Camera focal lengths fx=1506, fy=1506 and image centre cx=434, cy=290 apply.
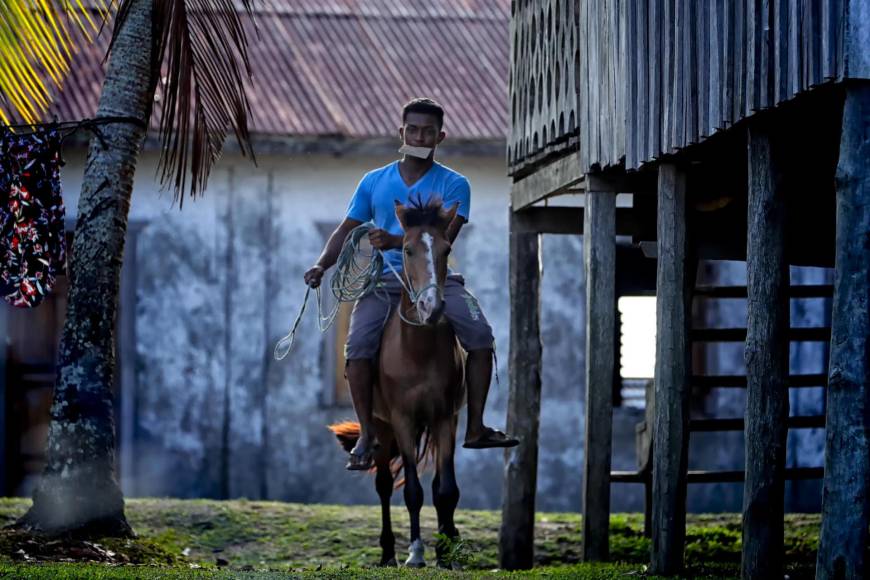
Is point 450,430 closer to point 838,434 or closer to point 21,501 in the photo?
point 838,434

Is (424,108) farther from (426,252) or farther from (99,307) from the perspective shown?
(99,307)

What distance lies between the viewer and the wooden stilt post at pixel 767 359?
701 cm

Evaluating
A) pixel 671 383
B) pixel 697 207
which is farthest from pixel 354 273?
pixel 697 207

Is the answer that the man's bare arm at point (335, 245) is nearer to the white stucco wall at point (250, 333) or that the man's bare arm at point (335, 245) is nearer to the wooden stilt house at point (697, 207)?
the wooden stilt house at point (697, 207)

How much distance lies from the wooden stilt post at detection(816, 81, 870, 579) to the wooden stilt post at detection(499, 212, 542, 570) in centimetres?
482

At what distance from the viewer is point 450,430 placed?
883 cm

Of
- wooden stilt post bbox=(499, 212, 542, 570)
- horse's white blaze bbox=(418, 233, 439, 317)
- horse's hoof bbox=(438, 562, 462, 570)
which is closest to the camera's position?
horse's white blaze bbox=(418, 233, 439, 317)

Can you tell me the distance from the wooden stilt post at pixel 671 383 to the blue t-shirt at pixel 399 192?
3.92 feet

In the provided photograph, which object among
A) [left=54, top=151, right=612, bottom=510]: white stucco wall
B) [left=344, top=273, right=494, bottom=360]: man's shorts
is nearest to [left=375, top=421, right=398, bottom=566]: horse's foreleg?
[left=344, top=273, right=494, bottom=360]: man's shorts

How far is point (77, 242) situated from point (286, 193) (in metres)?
5.83

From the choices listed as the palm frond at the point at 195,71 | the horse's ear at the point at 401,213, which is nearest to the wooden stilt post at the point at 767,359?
the horse's ear at the point at 401,213

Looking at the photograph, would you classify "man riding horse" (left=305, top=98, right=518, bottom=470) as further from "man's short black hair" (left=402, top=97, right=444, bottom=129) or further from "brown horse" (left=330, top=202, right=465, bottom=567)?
"brown horse" (left=330, top=202, right=465, bottom=567)

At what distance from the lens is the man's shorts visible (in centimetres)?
871

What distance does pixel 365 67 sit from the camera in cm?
1622
